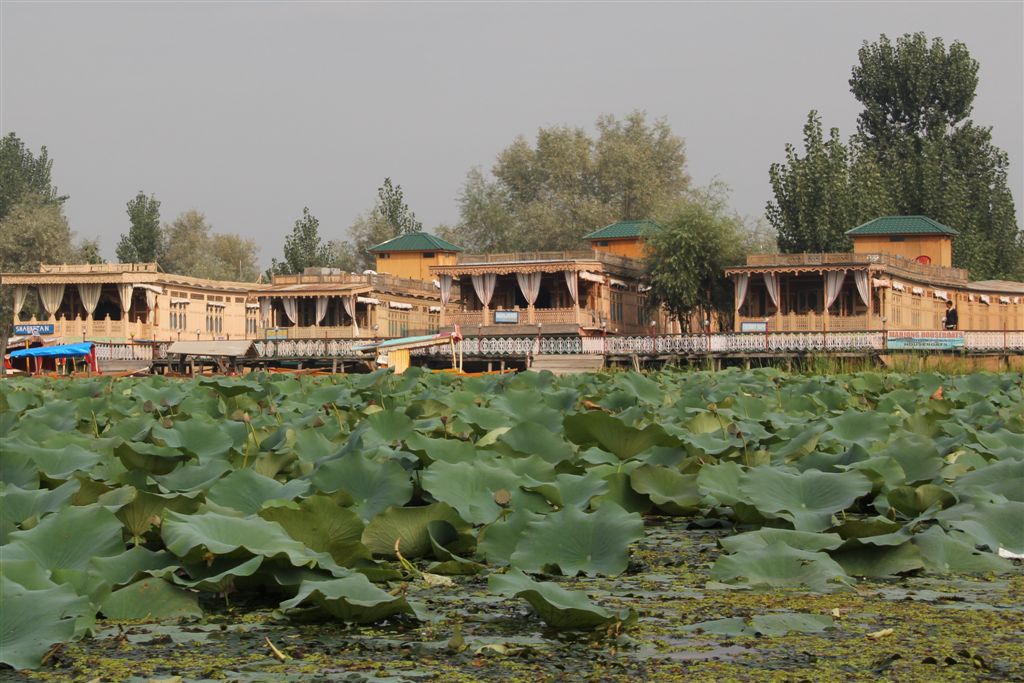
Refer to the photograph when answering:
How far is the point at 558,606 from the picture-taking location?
112 inches

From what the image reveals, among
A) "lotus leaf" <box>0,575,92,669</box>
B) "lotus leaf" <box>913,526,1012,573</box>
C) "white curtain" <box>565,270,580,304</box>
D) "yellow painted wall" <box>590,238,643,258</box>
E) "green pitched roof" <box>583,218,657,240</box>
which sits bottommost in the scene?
"lotus leaf" <box>913,526,1012,573</box>

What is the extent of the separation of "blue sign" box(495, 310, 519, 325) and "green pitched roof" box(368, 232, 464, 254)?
1432cm

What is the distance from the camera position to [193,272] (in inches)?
3044

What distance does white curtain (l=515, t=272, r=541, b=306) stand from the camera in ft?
151

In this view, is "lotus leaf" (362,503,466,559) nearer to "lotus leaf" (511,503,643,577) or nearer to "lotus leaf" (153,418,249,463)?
"lotus leaf" (511,503,643,577)

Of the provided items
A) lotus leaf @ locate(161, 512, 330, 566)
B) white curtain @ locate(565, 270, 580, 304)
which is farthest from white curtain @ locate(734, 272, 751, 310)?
lotus leaf @ locate(161, 512, 330, 566)

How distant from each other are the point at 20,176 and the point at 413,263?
28.0m

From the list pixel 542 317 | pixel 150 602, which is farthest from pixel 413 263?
pixel 150 602

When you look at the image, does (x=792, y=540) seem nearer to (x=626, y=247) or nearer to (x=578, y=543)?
(x=578, y=543)

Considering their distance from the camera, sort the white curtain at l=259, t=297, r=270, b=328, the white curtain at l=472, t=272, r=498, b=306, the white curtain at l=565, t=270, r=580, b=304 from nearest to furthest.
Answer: the white curtain at l=565, t=270, r=580, b=304, the white curtain at l=472, t=272, r=498, b=306, the white curtain at l=259, t=297, r=270, b=328

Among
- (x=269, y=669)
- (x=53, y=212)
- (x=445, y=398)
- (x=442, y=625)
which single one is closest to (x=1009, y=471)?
(x=442, y=625)

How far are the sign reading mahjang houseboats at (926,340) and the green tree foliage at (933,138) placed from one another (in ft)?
62.7

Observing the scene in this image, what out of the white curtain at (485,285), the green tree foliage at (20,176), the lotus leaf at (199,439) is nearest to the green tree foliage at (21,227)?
the green tree foliage at (20,176)

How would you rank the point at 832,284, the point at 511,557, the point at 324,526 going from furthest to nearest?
the point at 832,284 → the point at 511,557 → the point at 324,526
